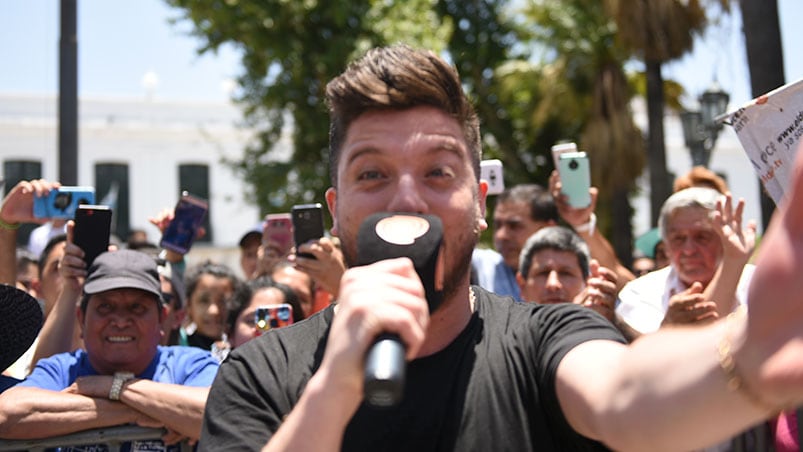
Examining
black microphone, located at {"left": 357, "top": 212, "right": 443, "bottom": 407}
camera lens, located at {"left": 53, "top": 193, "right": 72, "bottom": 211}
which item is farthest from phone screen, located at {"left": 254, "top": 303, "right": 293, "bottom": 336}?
black microphone, located at {"left": 357, "top": 212, "right": 443, "bottom": 407}

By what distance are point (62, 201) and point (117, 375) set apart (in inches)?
55.1

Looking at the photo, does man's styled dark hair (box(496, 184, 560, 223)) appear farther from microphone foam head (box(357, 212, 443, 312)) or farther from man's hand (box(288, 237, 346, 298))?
microphone foam head (box(357, 212, 443, 312))

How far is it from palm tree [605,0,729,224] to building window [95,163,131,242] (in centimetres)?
2077

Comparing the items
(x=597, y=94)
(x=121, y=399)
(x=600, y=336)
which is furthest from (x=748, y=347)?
(x=597, y=94)

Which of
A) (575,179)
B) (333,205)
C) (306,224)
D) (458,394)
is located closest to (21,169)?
(306,224)

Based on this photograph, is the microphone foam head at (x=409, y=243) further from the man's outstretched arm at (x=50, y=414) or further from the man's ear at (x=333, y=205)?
the man's outstretched arm at (x=50, y=414)

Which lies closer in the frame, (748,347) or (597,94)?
(748,347)

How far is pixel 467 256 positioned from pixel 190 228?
4.04 m

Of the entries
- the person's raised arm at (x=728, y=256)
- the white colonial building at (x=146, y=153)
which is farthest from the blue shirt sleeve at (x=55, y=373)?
the white colonial building at (x=146, y=153)

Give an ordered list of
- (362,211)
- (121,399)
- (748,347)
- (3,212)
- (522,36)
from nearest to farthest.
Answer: (748,347) → (362,211) → (121,399) → (3,212) → (522,36)

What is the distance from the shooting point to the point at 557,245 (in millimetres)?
5094

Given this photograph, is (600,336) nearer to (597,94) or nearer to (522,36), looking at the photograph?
(597,94)

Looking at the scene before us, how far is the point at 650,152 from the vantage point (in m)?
15.6

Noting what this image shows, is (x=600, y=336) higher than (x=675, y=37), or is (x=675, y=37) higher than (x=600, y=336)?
(x=675, y=37)
